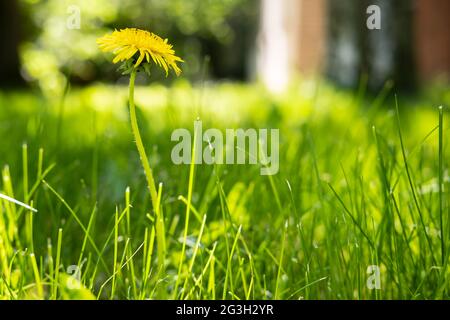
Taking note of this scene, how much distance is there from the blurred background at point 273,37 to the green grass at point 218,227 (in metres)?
0.20

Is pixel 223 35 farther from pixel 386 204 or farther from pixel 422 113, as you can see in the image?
pixel 386 204

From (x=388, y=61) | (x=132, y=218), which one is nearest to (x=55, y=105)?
(x=132, y=218)

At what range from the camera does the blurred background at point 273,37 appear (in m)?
3.21

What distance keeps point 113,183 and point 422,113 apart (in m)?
1.90

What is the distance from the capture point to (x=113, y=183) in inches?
47.4

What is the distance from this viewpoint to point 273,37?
21.2 ft
